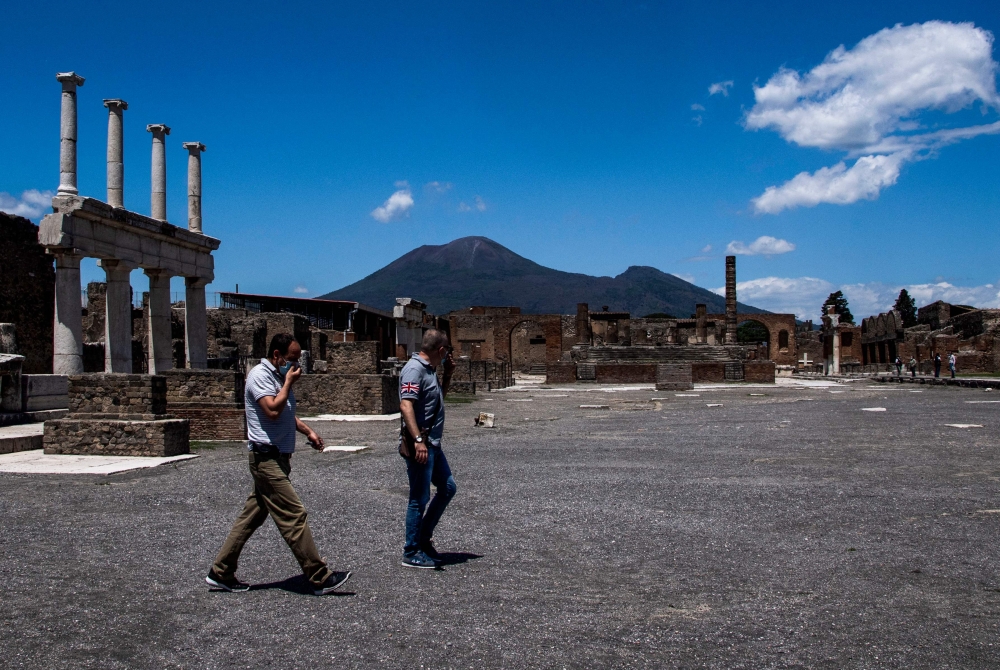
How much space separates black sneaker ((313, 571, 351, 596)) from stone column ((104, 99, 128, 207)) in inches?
630

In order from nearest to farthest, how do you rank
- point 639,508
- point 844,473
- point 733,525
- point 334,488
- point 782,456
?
point 733,525
point 639,508
point 334,488
point 844,473
point 782,456

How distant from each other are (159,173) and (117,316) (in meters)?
4.16

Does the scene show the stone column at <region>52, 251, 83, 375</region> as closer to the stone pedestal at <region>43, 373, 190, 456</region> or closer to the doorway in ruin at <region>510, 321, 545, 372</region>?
the stone pedestal at <region>43, 373, 190, 456</region>

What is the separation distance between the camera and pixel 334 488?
330 inches

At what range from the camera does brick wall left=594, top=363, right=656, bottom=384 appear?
40219mm

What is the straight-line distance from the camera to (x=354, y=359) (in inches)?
787

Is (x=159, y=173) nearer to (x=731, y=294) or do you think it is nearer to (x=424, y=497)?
(x=424, y=497)

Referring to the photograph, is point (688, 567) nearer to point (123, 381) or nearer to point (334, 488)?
point (334, 488)

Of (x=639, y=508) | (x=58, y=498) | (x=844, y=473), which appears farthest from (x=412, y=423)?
(x=844, y=473)

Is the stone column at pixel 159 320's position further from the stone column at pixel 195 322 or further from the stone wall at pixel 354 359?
the stone wall at pixel 354 359

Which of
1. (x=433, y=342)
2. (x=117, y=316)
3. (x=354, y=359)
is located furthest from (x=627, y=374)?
(x=433, y=342)

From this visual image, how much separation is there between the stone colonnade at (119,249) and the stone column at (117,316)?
21mm

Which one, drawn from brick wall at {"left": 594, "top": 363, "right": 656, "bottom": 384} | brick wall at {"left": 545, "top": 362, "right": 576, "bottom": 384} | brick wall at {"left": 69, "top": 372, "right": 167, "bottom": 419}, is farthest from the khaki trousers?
brick wall at {"left": 545, "top": 362, "right": 576, "bottom": 384}

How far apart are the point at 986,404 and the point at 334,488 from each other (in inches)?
702
